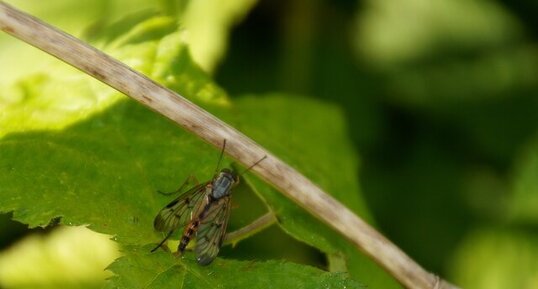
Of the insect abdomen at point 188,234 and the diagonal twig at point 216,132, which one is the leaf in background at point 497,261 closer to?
the diagonal twig at point 216,132

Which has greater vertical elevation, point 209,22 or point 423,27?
point 209,22

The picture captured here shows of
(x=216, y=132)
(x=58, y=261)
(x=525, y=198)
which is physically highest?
(x=216, y=132)

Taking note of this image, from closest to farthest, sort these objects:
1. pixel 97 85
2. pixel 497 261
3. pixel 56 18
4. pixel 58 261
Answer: pixel 97 85 < pixel 56 18 < pixel 58 261 < pixel 497 261

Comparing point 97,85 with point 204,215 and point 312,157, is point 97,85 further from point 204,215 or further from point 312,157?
point 312,157

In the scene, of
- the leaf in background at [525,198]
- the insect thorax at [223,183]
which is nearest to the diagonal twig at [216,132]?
the insect thorax at [223,183]

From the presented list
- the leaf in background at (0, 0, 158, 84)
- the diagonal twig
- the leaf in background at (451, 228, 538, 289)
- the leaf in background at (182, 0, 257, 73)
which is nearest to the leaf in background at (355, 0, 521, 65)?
the leaf in background at (451, 228, 538, 289)

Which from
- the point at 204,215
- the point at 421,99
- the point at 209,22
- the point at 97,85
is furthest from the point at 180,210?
the point at 421,99
